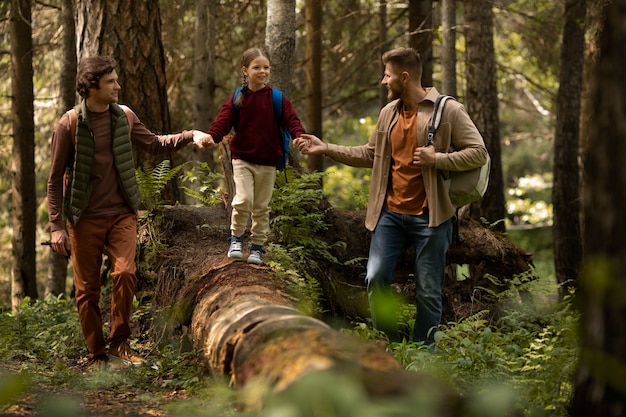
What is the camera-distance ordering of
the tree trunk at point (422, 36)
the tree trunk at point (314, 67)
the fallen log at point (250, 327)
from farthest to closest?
the tree trunk at point (314, 67)
the tree trunk at point (422, 36)
the fallen log at point (250, 327)

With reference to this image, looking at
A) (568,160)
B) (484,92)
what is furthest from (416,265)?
(568,160)

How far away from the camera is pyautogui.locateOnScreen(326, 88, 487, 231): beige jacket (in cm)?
698

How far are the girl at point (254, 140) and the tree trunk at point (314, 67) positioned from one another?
862 centimetres

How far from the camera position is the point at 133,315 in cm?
863

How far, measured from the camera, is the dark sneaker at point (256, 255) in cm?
772

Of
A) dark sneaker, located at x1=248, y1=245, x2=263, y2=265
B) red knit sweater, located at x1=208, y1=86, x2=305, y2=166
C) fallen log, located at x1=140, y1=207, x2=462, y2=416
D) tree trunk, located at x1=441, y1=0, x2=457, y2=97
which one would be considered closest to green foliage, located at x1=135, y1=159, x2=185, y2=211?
fallen log, located at x1=140, y1=207, x2=462, y2=416

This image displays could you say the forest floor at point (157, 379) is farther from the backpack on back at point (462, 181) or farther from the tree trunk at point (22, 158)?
the tree trunk at point (22, 158)

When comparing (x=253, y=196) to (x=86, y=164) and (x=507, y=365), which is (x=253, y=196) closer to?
(x=86, y=164)

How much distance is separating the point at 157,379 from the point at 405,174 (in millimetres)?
2757

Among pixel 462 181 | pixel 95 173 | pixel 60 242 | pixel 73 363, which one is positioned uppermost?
pixel 95 173

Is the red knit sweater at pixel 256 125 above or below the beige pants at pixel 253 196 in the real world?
above

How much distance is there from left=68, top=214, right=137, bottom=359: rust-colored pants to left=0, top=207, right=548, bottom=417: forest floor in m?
0.37

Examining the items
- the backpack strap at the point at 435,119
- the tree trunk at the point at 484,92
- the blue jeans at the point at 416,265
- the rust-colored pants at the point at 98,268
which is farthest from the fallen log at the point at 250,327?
the tree trunk at the point at 484,92

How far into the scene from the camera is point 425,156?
22.5 feet
